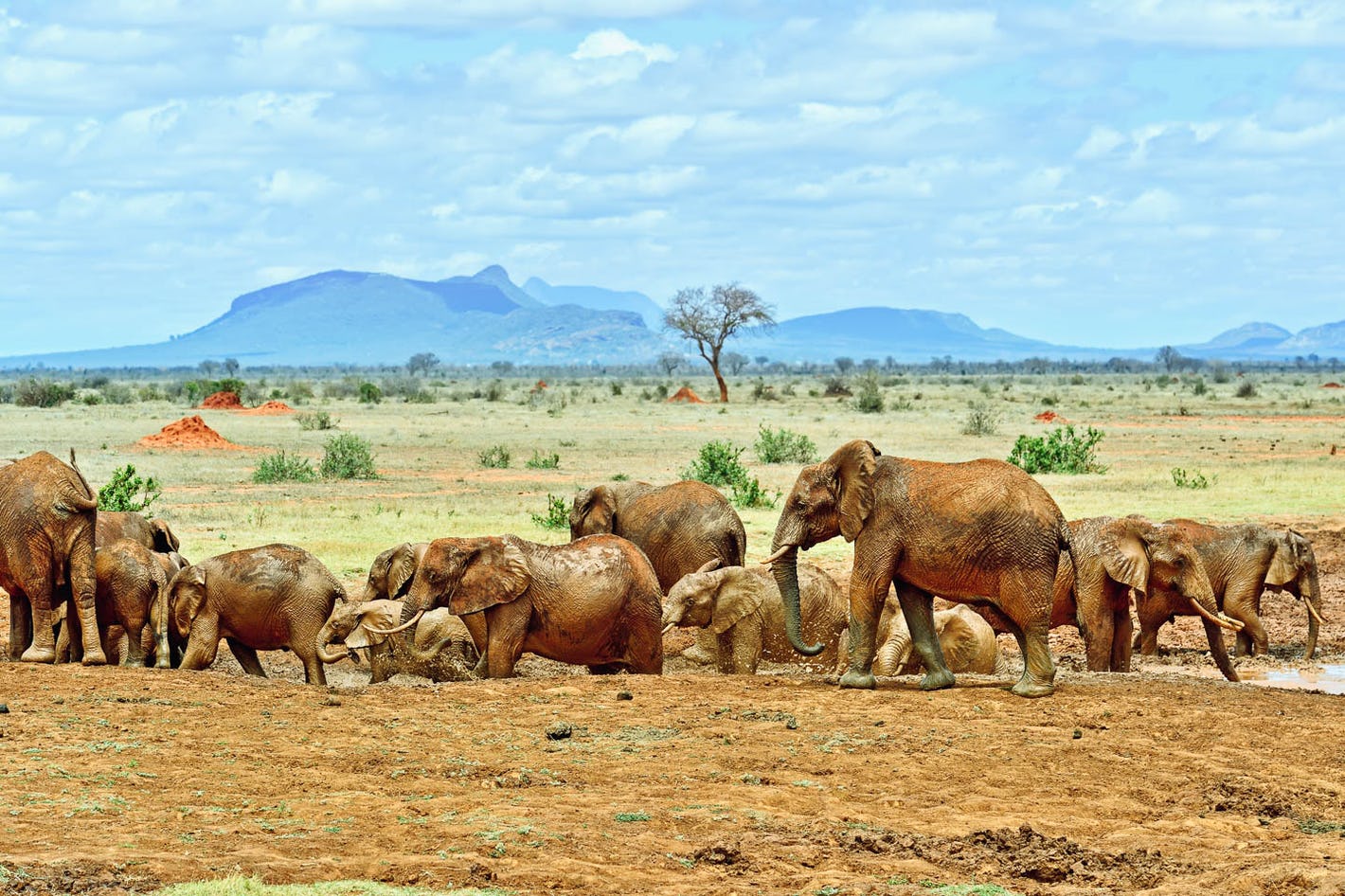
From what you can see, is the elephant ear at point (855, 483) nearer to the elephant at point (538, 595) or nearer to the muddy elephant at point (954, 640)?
the elephant at point (538, 595)

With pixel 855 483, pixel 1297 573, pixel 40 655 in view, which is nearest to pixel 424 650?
pixel 40 655

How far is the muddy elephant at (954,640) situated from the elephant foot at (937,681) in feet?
5.15

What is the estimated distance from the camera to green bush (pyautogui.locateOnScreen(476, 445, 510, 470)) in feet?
124

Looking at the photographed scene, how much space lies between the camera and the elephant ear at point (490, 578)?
12.6m

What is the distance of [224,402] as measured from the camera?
227ft

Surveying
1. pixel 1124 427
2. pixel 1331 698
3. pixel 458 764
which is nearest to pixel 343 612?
pixel 458 764

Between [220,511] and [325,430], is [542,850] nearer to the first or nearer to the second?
[220,511]

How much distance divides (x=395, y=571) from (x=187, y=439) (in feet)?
101

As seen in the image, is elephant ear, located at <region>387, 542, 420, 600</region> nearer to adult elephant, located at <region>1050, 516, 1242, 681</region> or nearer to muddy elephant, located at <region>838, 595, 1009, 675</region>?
muddy elephant, located at <region>838, 595, 1009, 675</region>

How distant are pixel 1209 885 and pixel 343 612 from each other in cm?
788

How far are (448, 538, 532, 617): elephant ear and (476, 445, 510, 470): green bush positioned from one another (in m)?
24.9

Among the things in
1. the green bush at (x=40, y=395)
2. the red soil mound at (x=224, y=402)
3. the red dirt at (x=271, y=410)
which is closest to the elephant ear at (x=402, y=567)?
the red dirt at (x=271, y=410)

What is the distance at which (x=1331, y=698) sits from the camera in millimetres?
11992

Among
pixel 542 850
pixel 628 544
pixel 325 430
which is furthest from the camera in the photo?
pixel 325 430
